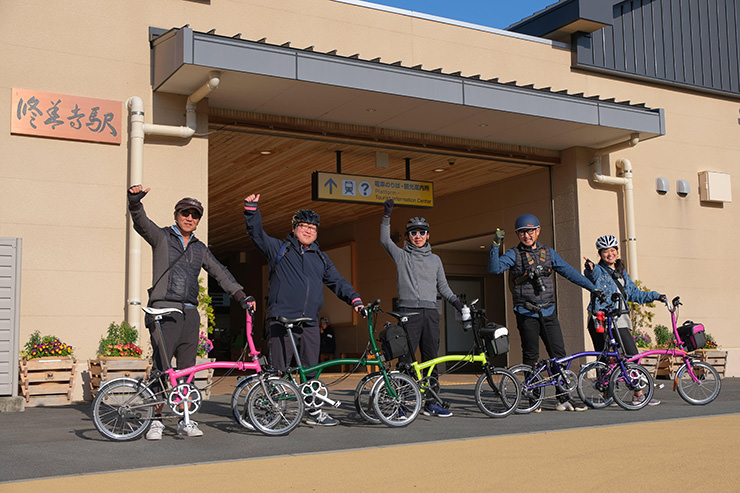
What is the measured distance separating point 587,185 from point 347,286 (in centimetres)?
697

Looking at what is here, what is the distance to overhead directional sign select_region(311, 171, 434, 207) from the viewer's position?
11.8m

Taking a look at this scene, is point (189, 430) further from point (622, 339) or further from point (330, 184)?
point (330, 184)

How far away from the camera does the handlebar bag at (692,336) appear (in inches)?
316

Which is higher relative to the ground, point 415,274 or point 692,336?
point 415,274

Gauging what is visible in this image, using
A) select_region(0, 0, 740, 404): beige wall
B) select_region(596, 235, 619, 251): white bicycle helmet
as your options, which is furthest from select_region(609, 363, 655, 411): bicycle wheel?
select_region(0, 0, 740, 404): beige wall

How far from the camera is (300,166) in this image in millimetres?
13516

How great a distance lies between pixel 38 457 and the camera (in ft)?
15.7

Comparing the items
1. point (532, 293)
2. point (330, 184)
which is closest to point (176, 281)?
point (532, 293)

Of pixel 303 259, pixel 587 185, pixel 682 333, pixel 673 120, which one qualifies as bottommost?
pixel 682 333

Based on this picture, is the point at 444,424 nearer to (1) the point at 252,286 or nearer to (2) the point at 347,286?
(2) the point at 347,286

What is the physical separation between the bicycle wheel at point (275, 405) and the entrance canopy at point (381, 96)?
167 inches

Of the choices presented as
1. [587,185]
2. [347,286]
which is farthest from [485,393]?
[587,185]

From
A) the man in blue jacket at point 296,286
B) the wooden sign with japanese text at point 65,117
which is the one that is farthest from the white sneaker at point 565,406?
the wooden sign with japanese text at point 65,117

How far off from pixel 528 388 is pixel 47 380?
495 cm
